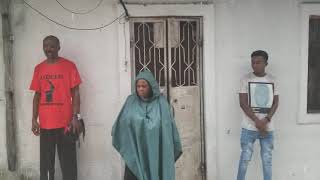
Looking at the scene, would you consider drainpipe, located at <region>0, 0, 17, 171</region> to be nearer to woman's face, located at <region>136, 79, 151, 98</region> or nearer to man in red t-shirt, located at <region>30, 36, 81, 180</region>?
man in red t-shirt, located at <region>30, 36, 81, 180</region>

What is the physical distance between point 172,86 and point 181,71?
22 centimetres

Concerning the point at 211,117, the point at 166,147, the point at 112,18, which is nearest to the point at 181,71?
the point at 211,117

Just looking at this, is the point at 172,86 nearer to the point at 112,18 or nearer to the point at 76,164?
the point at 112,18

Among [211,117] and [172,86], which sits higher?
[172,86]

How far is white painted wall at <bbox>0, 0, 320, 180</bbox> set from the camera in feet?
19.3

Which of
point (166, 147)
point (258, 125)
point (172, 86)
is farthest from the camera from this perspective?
point (172, 86)

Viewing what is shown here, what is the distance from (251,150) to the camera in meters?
5.92

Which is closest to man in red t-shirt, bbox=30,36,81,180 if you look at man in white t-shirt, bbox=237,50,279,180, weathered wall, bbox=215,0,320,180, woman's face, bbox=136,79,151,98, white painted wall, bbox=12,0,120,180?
white painted wall, bbox=12,0,120,180

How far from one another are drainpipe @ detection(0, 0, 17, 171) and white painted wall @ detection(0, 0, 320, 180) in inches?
3.3

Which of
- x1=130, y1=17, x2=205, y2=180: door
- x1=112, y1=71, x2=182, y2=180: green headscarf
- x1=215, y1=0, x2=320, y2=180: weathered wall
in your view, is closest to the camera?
x1=112, y1=71, x2=182, y2=180: green headscarf

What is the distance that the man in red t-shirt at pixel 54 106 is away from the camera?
5469 millimetres

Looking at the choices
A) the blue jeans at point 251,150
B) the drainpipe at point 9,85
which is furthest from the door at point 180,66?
the drainpipe at point 9,85

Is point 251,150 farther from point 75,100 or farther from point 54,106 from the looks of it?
point 54,106

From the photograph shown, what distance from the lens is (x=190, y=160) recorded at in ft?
20.7
